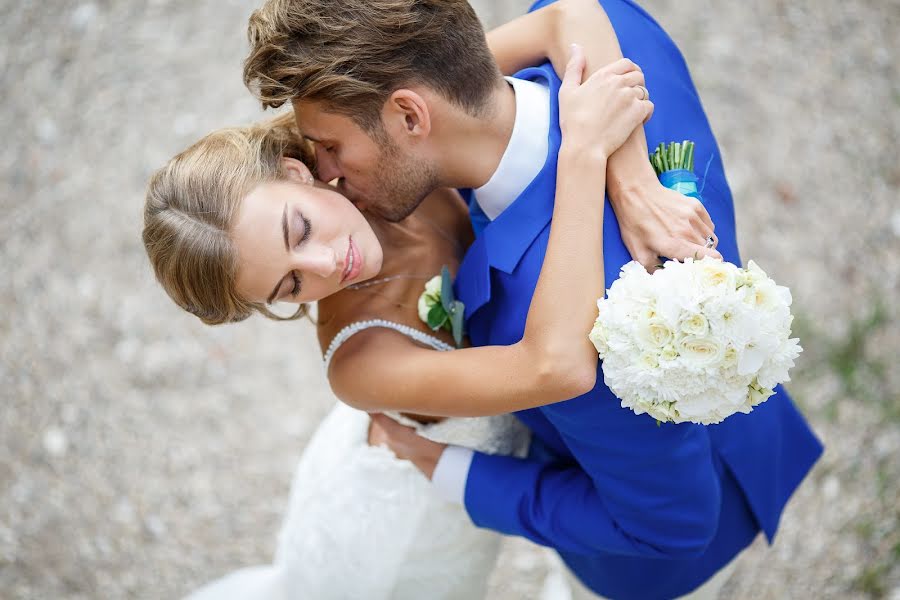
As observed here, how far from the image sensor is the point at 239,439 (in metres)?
4.42

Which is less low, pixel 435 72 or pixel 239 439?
pixel 435 72

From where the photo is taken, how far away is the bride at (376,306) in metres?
2.09

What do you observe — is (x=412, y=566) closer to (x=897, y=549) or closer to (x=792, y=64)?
(x=897, y=549)

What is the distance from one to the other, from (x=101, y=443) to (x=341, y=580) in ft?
7.21

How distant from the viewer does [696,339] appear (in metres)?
1.80

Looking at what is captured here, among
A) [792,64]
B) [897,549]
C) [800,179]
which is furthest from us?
[792,64]

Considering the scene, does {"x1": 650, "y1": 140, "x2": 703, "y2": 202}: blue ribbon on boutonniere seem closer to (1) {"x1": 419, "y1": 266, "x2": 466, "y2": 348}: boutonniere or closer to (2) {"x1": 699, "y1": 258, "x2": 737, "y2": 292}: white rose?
(2) {"x1": 699, "y1": 258, "x2": 737, "y2": 292}: white rose

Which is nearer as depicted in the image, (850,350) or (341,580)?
(341,580)

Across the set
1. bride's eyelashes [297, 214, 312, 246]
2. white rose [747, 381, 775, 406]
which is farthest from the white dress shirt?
white rose [747, 381, 775, 406]

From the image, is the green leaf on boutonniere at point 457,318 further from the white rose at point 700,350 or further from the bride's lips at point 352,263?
the white rose at point 700,350

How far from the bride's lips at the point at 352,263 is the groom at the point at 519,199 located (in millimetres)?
203

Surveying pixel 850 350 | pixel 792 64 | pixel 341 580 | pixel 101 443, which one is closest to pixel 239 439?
pixel 101 443

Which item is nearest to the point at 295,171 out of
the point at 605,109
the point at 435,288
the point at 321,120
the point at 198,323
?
the point at 321,120

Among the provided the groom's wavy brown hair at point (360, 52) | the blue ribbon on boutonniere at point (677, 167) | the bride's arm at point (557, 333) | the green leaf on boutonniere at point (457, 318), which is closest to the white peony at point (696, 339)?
the bride's arm at point (557, 333)
